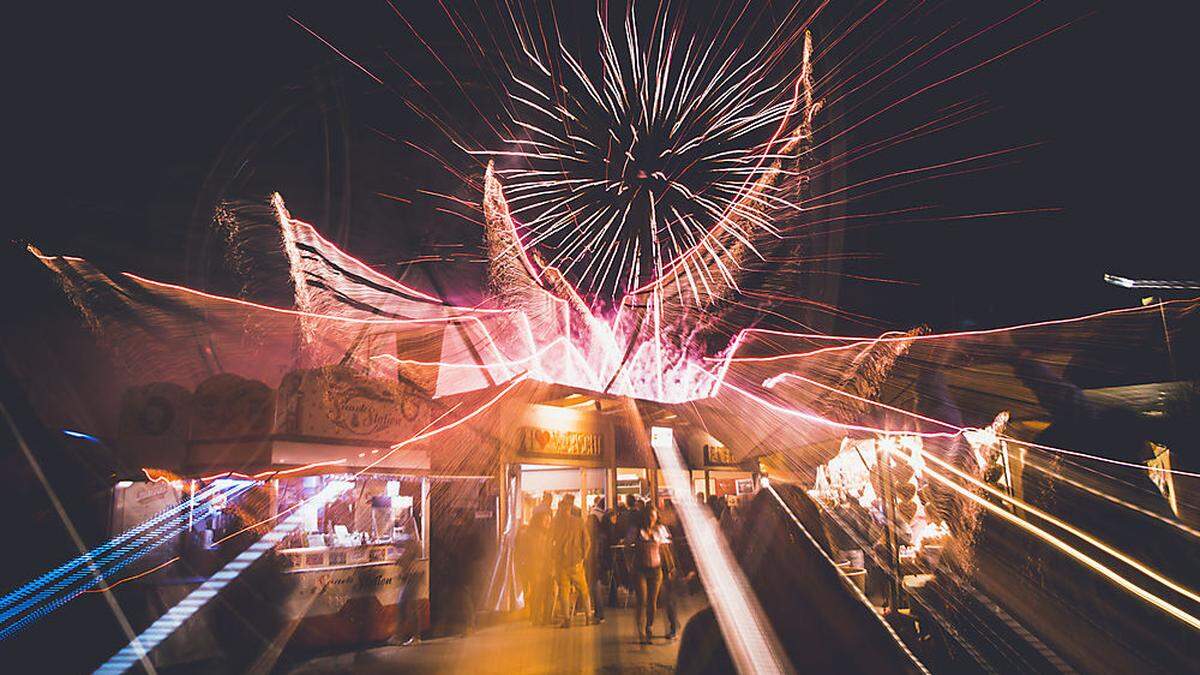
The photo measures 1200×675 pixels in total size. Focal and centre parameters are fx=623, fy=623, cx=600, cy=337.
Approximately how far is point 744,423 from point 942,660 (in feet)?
25.2

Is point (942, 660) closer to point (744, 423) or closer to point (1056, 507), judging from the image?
point (1056, 507)

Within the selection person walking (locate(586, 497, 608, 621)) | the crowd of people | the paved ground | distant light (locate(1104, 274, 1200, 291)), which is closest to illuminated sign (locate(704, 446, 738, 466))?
person walking (locate(586, 497, 608, 621))

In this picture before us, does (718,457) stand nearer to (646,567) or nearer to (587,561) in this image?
(587,561)

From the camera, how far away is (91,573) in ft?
19.8

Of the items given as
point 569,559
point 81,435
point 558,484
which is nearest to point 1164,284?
point 569,559

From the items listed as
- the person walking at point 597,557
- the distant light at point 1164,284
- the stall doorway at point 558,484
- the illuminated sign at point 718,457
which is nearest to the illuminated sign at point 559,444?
the stall doorway at point 558,484

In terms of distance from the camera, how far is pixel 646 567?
8.41 metres

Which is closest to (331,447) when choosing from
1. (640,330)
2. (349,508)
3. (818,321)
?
(349,508)

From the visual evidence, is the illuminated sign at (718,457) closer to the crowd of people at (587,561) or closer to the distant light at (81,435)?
the crowd of people at (587,561)

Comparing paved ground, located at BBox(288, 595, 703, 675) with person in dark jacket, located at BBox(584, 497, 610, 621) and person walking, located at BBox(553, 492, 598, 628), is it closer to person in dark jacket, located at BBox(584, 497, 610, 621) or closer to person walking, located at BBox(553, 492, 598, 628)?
person walking, located at BBox(553, 492, 598, 628)

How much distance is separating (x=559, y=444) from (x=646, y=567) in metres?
3.70

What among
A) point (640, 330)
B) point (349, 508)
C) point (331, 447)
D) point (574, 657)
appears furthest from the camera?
point (640, 330)

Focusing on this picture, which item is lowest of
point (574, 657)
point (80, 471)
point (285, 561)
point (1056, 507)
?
point (574, 657)

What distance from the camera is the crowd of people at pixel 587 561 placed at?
8.48 m
